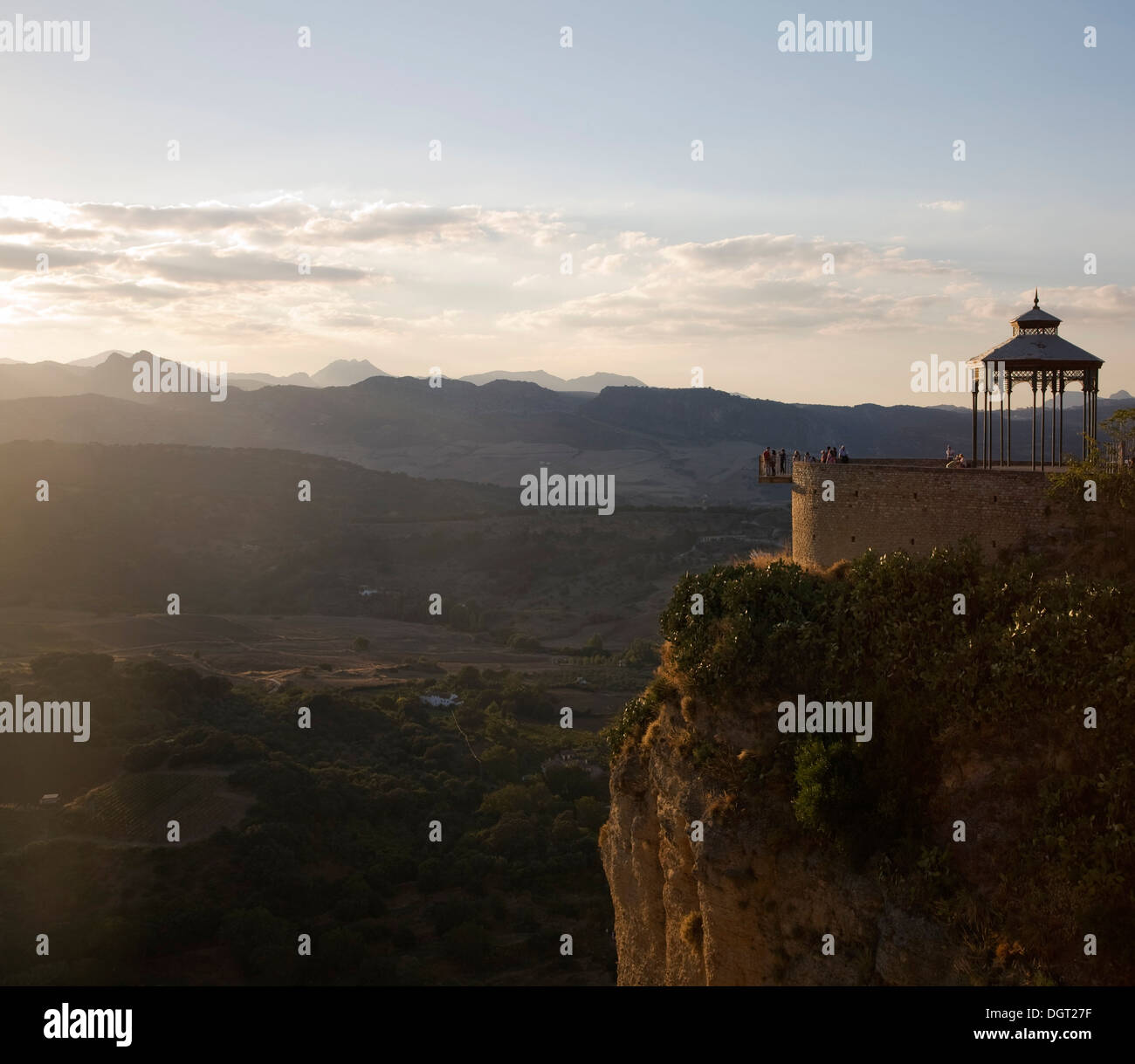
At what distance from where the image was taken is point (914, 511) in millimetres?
19500

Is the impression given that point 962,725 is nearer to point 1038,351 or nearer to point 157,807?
point 1038,351

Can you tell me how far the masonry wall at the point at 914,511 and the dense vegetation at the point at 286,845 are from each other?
17.2 meters

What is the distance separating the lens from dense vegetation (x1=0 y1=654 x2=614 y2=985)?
31.9 meters

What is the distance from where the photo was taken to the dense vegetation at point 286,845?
105 feet

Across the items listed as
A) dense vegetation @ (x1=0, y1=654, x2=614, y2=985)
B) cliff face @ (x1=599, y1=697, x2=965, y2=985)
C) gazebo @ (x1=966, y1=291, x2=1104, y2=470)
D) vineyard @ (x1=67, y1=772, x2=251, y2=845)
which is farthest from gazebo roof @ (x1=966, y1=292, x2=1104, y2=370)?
vineyard @ (x1=67, y1=772, x2=251, y2=845)

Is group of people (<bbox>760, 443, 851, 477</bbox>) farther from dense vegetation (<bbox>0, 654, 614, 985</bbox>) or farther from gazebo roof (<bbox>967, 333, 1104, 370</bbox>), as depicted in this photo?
dense vegetation (<bbox>0, 654, 614, 985</bbox>)

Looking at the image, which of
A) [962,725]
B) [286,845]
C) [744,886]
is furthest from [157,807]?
[962,725]

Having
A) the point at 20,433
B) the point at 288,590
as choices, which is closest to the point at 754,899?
the point at 288,590

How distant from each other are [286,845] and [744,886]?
82.6 feet

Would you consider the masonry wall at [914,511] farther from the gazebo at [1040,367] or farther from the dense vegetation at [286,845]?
the dense vegetation at [286,845]

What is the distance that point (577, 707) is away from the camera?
58.6 m
